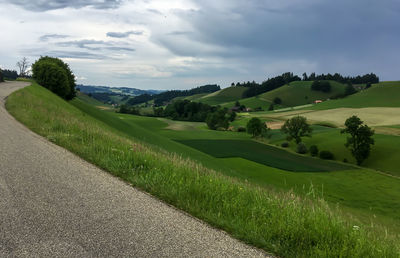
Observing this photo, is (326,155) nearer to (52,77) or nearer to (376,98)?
(52,77)

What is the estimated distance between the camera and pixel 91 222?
219 inches

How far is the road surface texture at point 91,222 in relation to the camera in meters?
4.68

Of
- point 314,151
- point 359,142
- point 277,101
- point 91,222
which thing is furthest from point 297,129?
point 277,101

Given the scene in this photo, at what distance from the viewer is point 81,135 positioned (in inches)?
575

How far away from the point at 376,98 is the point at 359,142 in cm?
8861

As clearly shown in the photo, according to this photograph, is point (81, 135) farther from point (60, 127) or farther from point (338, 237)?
point (338, 237)

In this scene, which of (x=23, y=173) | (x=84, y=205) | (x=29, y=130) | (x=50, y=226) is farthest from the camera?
(x=29, y=130)

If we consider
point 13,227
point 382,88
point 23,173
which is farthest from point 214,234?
point 382,88

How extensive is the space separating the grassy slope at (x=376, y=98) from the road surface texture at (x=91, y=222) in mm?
140061

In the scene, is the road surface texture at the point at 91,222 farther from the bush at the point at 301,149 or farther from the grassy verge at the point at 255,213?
the bush at the point at 301,149

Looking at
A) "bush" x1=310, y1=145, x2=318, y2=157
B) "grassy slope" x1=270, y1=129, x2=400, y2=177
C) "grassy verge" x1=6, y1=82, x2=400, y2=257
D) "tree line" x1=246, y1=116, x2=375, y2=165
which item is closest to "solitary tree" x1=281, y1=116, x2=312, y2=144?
"tree line" x1=246, y1=116, x2=375, y2=165

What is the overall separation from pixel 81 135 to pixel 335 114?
117838 mm

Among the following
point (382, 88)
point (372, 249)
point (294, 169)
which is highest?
point (382, 88)

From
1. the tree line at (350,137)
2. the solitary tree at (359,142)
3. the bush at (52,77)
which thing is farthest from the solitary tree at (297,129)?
the bush at (52,77)
